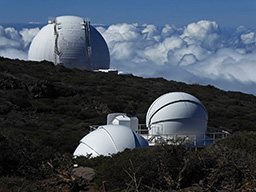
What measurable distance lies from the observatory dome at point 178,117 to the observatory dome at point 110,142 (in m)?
3.00

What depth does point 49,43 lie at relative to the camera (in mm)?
41719

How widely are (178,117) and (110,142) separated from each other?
12.8 ft

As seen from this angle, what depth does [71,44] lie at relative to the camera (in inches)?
1608

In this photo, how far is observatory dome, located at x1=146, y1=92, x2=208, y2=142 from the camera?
14.5 metres

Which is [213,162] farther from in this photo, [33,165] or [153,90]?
[153,90]

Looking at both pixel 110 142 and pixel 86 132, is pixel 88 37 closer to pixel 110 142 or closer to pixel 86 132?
pixel 86 132

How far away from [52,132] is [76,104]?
31.8 ft

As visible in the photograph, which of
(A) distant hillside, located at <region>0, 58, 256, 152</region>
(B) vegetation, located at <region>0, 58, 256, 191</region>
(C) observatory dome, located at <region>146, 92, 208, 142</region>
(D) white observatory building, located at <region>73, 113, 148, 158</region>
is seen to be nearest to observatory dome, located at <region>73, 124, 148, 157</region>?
(D) white observatory building, located at <region>73, 113, 148, 158</region>

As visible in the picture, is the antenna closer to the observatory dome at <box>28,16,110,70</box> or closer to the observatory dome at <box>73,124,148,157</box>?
the observatory dome at <box>28,16,110,70</box>

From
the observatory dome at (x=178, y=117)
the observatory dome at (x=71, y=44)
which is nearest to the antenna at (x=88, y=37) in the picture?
the observatory dome at (x=71, y=44)

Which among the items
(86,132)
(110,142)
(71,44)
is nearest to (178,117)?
(110,142)

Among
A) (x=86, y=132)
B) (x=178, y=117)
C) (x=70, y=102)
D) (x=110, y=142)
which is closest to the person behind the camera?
(x=110, y=142)

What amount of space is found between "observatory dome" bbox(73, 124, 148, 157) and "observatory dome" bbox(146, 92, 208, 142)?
3.00 m

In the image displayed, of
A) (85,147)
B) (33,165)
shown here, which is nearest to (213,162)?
(85,147)
